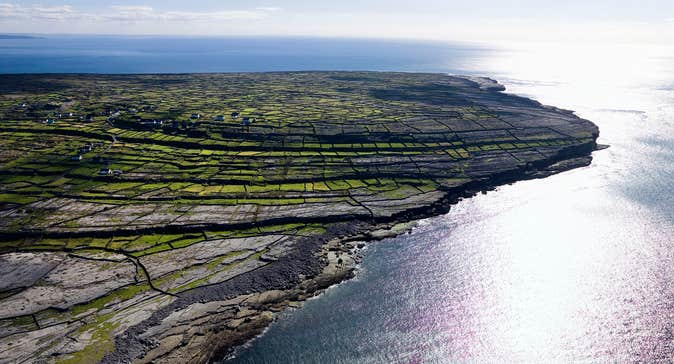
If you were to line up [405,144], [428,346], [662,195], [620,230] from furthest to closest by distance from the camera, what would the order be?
[405,144]
[662,195]
[620,230]
[428,346]

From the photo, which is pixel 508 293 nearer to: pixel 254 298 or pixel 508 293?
pixel 508 293

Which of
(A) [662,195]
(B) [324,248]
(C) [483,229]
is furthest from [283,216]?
(A) [662,195]

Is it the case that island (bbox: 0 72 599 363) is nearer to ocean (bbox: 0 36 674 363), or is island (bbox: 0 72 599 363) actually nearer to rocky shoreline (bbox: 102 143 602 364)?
rocky shoreline (bbox: 102 143 602 364)

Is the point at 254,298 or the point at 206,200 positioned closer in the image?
the point at 254,298

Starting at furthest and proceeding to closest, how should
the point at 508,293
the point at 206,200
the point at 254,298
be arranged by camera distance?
the point at 206,200 → the point at 508,293 → the point at 254,298

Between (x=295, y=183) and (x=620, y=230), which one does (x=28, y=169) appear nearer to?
(x=295, y=183)

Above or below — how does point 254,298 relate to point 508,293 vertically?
above

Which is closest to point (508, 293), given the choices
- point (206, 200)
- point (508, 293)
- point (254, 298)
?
point (508, 293)
